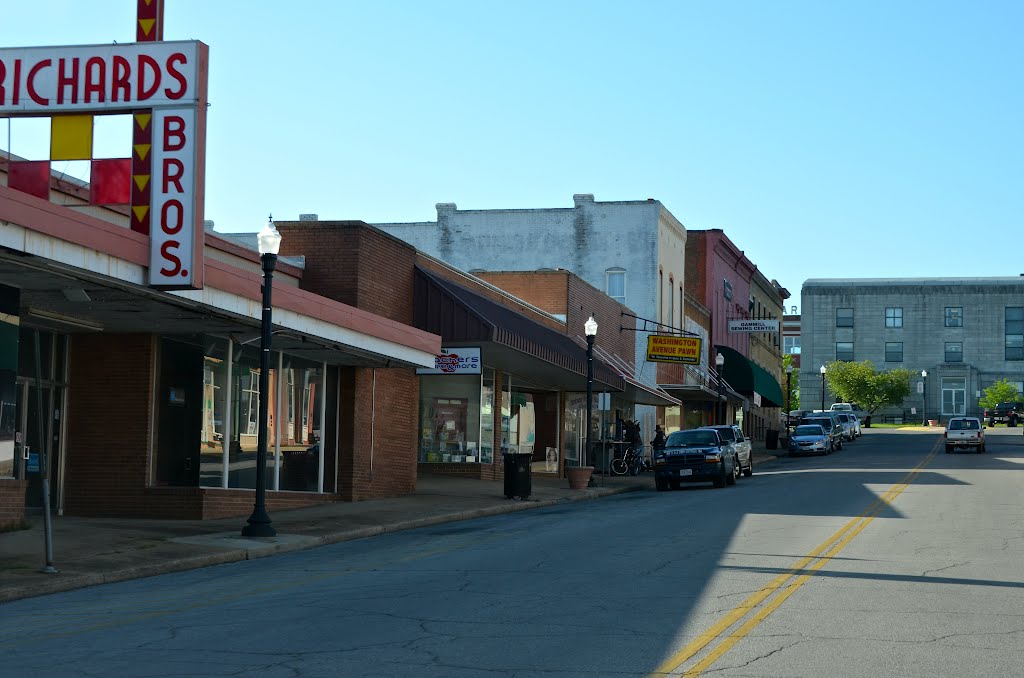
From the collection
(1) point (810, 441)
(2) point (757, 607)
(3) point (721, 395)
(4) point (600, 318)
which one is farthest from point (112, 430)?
(1) point (810, 441)

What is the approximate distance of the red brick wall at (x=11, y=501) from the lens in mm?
17375

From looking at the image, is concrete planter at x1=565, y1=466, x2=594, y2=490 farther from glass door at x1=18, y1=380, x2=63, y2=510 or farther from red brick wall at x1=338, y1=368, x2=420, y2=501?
glass door at x1=18, y1=380, x2=63, y2=510

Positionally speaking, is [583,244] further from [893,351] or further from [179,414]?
[893,351]

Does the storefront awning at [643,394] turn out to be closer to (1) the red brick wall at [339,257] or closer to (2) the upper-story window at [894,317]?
(1) the red brick wall at [339,257]

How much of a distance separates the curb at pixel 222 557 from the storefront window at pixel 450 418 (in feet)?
25.4

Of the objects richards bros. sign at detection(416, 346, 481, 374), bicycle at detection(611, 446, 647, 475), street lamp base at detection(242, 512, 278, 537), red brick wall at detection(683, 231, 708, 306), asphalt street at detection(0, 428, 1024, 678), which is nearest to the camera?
asphalt street at detection(0, 428, 1024, 678)

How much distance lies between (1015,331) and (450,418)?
313ft

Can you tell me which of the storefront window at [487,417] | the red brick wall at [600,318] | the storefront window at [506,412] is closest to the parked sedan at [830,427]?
the red brick wall at [600,318]

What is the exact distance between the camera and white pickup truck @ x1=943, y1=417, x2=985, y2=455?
57531 mm

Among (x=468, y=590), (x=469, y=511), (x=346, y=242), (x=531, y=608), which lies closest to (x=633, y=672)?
(x=531, y=608)

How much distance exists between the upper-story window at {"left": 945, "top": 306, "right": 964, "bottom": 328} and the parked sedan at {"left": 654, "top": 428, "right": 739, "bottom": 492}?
9092 centimetres

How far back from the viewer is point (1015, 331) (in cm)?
11731

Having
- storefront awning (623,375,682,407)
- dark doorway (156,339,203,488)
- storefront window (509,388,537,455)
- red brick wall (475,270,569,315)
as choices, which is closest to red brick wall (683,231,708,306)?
storefront awning (623,375,682,407)

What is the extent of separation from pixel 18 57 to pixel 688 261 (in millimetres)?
51103
